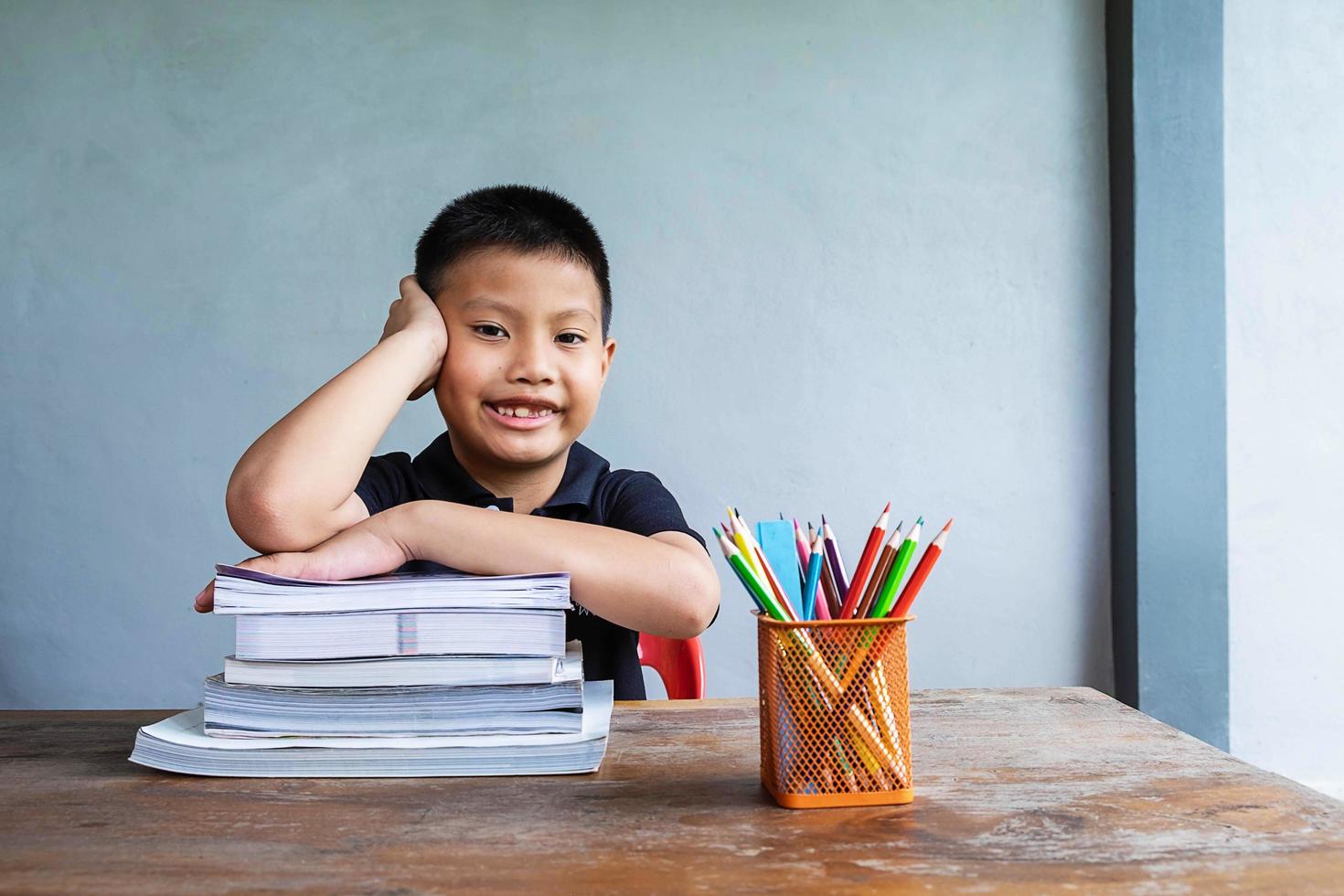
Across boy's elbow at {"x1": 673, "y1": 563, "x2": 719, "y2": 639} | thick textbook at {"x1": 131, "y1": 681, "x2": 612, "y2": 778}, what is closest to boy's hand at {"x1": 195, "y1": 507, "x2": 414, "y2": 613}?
thick textbook at {"x1": 131, "y1": 681, "x2": 612, "y2": 778}

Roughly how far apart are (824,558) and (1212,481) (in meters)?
1.56

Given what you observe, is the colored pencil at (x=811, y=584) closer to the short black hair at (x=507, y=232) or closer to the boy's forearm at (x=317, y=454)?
the boy's forearm at (x=317, y=454)

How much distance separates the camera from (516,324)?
1.10 metres

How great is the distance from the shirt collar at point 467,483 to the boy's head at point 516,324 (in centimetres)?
3

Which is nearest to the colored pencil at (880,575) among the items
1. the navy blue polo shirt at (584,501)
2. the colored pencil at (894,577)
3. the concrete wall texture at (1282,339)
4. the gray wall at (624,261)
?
the colored pencil at (894,577)

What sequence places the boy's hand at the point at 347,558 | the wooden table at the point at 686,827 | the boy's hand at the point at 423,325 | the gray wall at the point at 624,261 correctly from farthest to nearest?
the gray wall at the point at 624,261 < the boy's hand at the point at 423,325 < the boy's hand at the point at 347,558 < the wooden table at the point at 686,827

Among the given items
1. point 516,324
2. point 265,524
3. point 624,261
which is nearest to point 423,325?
point 516,324

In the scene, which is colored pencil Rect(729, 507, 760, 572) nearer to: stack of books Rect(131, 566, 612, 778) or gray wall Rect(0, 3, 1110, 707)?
stack of books Rect(131, 566, 612, 778)

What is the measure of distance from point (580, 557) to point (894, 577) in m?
0.29

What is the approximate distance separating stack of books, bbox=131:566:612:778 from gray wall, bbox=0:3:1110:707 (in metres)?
1.28

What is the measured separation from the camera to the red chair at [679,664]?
126 cm

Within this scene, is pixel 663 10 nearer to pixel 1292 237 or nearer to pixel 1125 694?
pixel 1292 237

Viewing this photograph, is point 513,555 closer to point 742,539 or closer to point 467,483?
point 742,539

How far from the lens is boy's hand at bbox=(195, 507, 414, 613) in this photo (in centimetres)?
77
